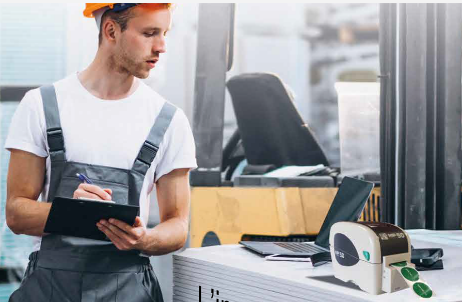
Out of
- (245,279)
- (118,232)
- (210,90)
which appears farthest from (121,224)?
(210,90)

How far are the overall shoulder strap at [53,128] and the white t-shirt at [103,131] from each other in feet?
0.05

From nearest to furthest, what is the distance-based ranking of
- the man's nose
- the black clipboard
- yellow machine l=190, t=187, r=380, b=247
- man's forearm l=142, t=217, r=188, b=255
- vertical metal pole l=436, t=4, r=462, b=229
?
the black clipboard → man's forearm l=142, t=217, r=188, b=255 → the man's nose → vertical metal pole l=436, t=4, r=462, b=229 → yellow machine l=190, t=187, r=380, b=247

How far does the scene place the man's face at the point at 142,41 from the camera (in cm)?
163

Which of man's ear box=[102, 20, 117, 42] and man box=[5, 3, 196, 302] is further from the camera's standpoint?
man's ear box=[102, 20, 117, 42]

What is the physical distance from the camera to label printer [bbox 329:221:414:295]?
104cm

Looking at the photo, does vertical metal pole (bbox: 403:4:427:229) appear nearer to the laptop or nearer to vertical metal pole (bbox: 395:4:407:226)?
vertical metal pole (bbox: 395:4:407:226)

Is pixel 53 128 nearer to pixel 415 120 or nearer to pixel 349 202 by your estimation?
pixel 349 202

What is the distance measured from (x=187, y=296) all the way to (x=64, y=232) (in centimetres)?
32

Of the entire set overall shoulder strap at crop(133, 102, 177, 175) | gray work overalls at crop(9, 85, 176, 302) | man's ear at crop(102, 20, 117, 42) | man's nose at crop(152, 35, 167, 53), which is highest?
man's ear at crop(102, 20, 117, 42)

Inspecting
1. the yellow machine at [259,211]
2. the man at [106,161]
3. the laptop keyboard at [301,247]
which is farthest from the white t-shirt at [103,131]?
the yellow machine at [259,211]

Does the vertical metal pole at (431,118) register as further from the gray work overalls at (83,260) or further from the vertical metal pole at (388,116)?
the gray work overalls at (83,260)

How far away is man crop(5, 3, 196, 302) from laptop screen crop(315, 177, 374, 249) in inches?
15.6

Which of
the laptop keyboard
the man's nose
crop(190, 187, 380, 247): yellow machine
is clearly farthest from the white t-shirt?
crop(190, 187, 380, 247): yellow machine

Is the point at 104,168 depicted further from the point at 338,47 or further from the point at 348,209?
the point at 338,47
